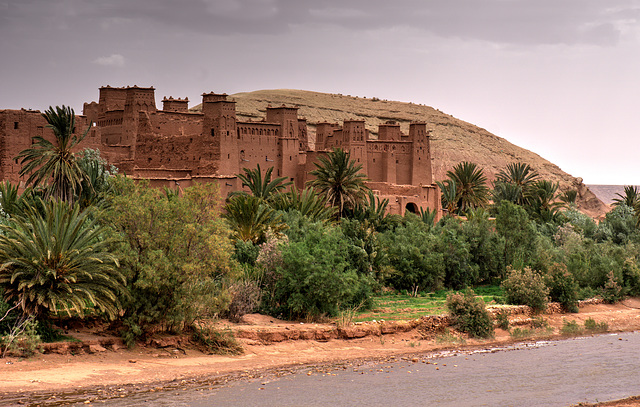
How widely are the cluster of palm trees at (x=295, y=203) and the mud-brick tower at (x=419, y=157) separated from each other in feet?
59.0

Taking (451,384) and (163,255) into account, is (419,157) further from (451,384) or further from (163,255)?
(163,255)

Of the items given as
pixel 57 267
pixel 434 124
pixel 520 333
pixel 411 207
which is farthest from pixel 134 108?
pixel 434 124

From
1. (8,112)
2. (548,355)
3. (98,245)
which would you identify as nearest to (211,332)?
(98,245)

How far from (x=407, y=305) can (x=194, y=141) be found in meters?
23.3

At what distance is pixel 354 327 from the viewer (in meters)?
21.6

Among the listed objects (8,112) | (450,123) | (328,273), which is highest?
(450,123)

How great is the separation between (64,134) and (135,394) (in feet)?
48.7

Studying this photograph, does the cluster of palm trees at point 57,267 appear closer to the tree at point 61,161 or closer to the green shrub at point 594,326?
the tree at point 61,161

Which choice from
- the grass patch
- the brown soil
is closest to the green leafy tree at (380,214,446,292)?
the grass patch

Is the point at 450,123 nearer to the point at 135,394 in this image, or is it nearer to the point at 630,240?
Answer: the point at 630,240

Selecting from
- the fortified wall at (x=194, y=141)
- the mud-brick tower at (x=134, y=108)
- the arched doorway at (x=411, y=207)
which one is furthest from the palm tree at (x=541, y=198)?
the mud-brick tower at (x=134, y=108)

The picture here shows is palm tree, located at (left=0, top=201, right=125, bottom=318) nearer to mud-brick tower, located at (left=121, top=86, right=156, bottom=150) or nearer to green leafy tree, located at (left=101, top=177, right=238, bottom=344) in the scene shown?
green leafy tree, located at (left=101, top=177, right=238, bottom=344)

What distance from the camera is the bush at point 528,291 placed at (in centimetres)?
2639

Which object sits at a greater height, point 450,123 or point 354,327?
point 450,123
